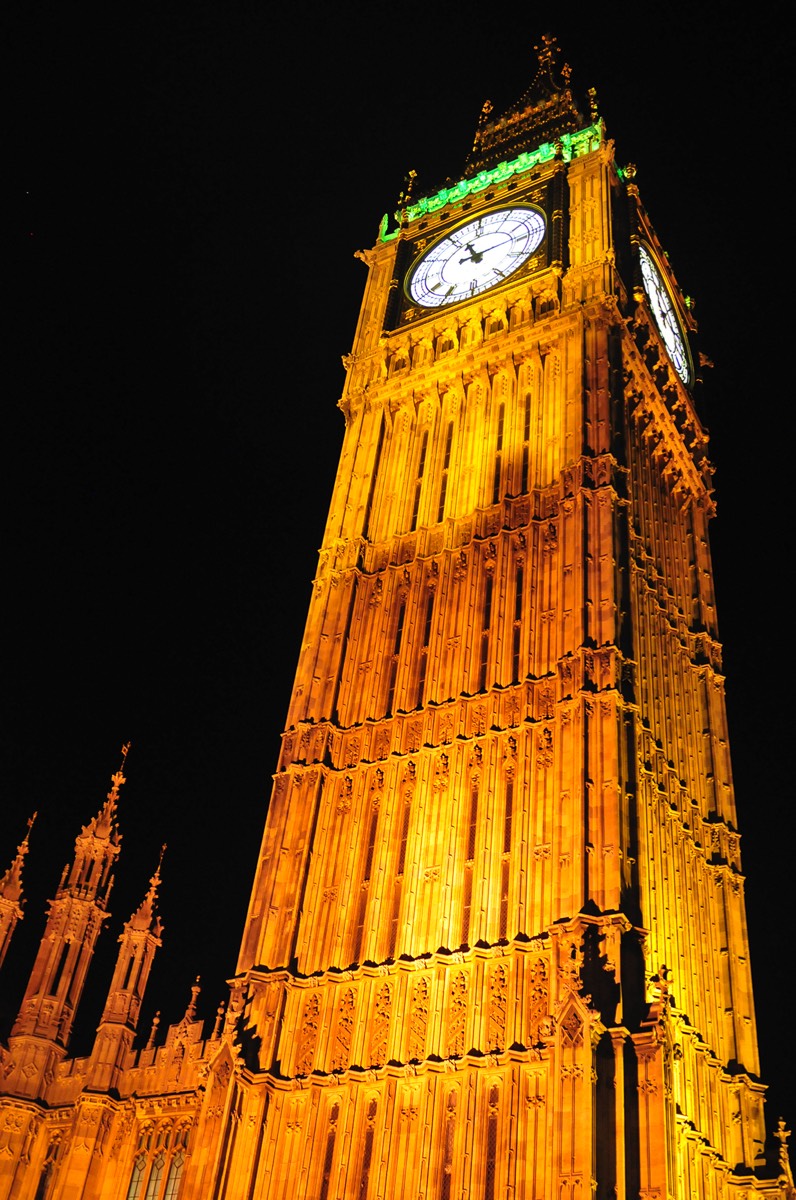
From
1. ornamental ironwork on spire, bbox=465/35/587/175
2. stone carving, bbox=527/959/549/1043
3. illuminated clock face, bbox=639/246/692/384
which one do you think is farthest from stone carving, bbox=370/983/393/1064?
ornamental ironwork on spire, bbox=465/35/587/175

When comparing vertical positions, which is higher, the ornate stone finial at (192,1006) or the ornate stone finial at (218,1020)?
the ornate stone finial at (192,1006)

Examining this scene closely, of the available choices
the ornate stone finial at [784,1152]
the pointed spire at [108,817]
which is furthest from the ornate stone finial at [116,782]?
the ornate stone finial at [784,1152]

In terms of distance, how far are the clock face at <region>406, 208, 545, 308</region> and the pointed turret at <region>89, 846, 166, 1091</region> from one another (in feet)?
78.7

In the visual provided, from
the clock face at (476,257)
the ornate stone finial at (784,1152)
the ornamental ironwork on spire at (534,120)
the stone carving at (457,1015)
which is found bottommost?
the ornate stone finial at (784,1152)

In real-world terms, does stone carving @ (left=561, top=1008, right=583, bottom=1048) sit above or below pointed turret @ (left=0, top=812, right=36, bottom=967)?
→ below

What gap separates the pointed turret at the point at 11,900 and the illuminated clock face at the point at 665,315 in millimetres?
28409

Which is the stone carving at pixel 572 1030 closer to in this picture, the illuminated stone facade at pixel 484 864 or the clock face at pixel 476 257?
the illuminated stone facade at pixel 484 864

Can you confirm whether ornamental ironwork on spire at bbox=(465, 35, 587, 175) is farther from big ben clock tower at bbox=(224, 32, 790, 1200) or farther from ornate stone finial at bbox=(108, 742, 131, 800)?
ornate stone finial at bbox=(108, 742, 131, 800)

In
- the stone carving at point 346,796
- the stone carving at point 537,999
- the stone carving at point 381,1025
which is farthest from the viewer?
the stone carving at point 346,796

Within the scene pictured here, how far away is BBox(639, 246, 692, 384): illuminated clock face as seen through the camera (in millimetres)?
46719

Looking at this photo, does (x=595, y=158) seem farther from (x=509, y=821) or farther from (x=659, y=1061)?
(x=659, y=1061)

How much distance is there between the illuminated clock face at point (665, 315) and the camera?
46.7 meters

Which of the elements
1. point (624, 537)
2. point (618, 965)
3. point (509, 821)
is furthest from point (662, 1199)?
point (624, 537)

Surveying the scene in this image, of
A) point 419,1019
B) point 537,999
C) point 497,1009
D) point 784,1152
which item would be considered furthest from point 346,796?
point 784,1152
